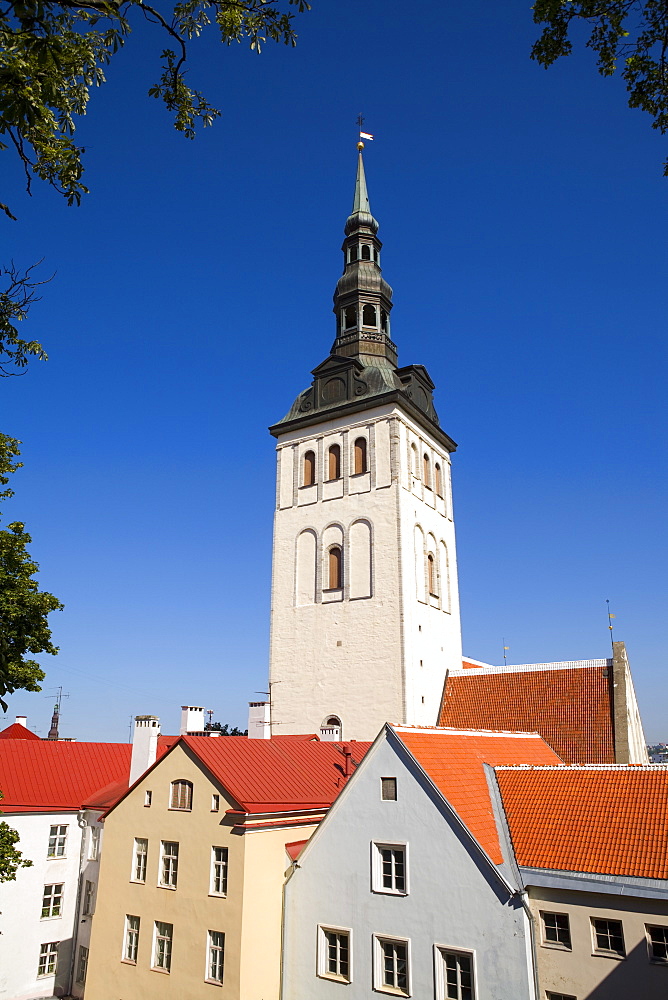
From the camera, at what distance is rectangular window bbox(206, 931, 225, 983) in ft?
53.9

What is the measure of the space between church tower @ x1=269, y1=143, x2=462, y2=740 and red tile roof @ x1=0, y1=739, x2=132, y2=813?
24.2 feet

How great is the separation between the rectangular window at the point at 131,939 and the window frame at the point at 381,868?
289 inches

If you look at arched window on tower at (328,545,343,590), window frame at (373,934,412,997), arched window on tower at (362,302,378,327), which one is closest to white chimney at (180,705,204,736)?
arched window on tower at (328,545,343,590)

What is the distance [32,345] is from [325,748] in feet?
57.8

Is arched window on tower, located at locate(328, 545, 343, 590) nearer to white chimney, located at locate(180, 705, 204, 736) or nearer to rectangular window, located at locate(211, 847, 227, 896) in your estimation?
white chimney, located at locate(180, 705, 204, 736)

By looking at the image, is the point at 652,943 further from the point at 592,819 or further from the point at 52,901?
the point at 52,901

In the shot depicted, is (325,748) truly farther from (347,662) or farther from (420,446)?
(420,446)

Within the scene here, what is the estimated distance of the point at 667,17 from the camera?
7391mm

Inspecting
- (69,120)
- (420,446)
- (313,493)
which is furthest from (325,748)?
(69,120)

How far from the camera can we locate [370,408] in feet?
112

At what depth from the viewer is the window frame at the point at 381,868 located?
1496cm

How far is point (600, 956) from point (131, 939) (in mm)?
11987

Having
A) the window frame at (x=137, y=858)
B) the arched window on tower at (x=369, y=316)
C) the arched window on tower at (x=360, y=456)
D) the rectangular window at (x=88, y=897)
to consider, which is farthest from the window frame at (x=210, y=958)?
the arched window on tower at (x=369, y=316)

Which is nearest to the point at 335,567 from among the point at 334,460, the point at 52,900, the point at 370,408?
the point at 334,460
